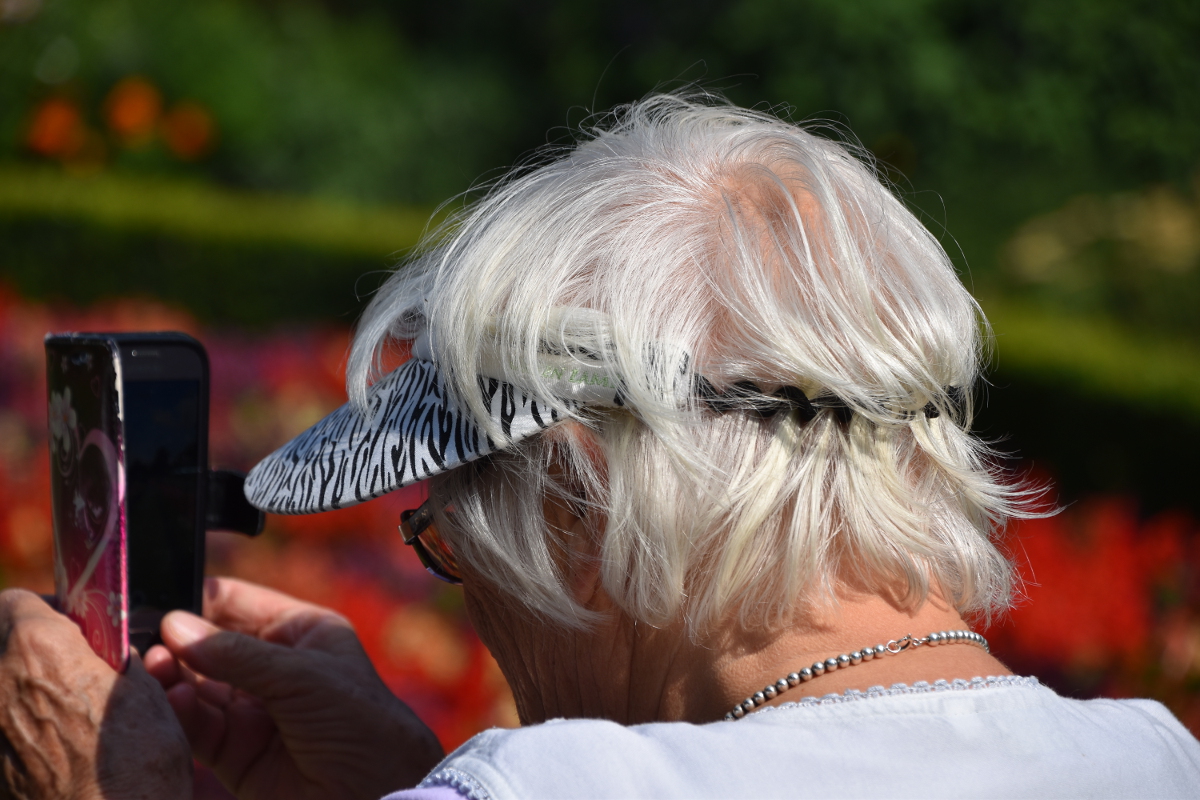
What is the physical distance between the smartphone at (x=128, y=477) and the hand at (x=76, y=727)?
68 mm

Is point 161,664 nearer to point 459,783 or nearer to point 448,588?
point 459,783

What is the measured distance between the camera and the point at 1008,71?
9.48 m

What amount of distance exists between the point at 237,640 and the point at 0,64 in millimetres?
11721

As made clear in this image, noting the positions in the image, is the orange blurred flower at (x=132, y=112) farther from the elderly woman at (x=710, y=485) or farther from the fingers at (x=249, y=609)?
the elderly woman at (x=710, y=485)

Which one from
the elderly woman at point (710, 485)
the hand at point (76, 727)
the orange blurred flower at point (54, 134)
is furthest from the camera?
the orange blurred flower at point (54, 134)

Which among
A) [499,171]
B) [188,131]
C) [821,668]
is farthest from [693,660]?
[188,131]

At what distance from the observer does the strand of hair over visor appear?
1.21m

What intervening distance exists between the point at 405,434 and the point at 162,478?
1.81 feet

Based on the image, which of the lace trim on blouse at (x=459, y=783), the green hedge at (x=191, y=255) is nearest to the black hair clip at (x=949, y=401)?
the lace trim on blouse at (x=459, y=783)

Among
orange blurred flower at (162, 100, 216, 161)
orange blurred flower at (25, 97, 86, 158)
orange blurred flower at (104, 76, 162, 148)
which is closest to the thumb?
orange blurred flower at (25, 97, 86, 158)

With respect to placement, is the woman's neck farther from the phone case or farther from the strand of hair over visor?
the phone case

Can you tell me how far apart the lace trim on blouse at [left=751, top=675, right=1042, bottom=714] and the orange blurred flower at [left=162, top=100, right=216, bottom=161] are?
11.9 metres

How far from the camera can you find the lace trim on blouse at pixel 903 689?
114 cm

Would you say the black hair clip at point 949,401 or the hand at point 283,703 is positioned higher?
the black hair clip at point 949,401
